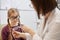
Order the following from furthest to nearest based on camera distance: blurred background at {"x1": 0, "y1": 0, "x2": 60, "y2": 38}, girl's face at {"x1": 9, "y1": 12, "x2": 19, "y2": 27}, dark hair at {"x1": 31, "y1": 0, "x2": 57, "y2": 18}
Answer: blurred background at {"x1": 0, "y1": 0, "x2": 60, "y2": 38}, girl's face at {"x1": 9, "y1": 12, "x2": 19, "y2": 27}, dark hair at {"x1": 31, "y1": 0, "x2": 57, "y2": 18}

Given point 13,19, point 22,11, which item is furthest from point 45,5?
point 22,11

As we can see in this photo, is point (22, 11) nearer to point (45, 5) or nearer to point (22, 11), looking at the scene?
point (22, 11)

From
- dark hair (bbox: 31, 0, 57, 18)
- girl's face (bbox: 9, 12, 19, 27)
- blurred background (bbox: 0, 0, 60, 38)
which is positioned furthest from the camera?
blurred background (bbox: 0, 0, 60, 38)

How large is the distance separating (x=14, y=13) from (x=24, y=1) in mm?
567

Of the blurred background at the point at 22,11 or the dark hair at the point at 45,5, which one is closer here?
the dark hair at the point at 45,5

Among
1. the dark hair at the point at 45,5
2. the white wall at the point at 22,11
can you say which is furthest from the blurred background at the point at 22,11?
the dark hair at the point at 45,5

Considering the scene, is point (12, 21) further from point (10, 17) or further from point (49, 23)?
point (49, 23)

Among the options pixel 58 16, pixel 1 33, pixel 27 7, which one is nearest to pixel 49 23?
pixel 58 16

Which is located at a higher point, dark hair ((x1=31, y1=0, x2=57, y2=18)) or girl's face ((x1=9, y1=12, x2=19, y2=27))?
dark hair ((x1=31, y1=0, x2=57, y2=18))

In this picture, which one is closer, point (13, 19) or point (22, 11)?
point (13, 19)

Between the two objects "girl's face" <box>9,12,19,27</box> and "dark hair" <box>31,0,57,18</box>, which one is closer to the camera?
"dark hair" <box>31,0,57,18</box>

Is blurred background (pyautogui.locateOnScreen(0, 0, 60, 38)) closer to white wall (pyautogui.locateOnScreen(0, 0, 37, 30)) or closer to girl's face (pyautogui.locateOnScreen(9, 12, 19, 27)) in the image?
white wall (pyautogui.locateOnScreen(0, 0, 37, 30))

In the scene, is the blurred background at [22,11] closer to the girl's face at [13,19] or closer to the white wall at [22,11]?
the white wall at [22,11]

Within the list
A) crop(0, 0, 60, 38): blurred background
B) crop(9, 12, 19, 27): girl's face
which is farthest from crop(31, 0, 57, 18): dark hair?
crop(0, 0, 60, 38): blurred background
